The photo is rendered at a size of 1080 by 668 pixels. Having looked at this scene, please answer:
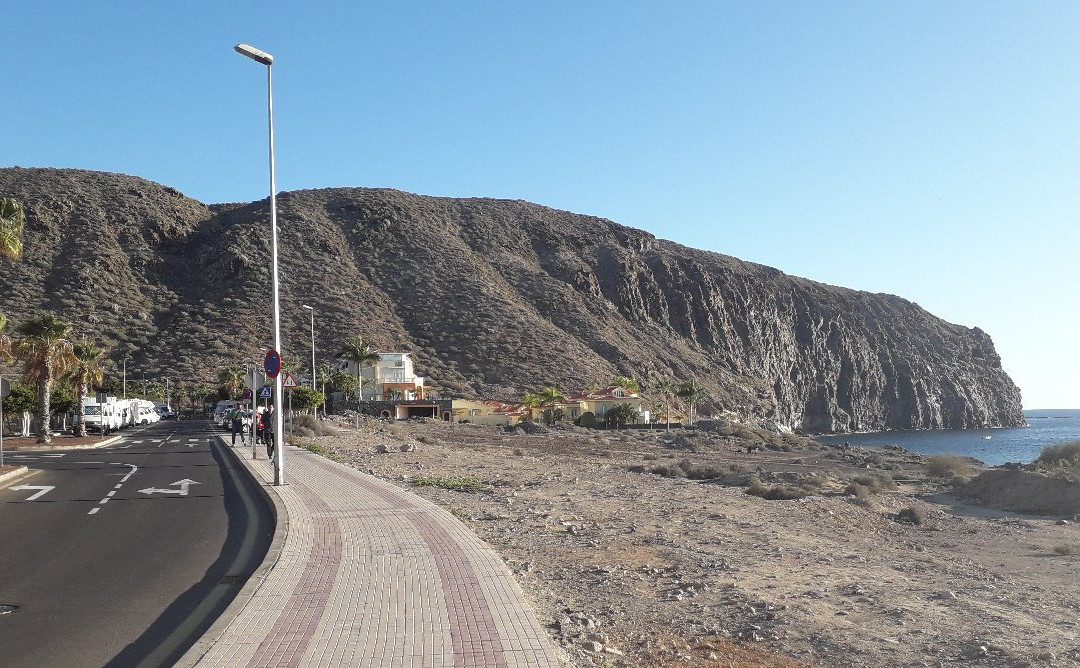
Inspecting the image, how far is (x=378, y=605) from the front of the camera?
7.14 m

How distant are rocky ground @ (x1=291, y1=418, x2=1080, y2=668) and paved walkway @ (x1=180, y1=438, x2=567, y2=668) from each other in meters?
0.56

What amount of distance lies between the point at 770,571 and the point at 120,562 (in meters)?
7.99

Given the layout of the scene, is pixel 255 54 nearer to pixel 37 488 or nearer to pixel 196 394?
pixel 37 488

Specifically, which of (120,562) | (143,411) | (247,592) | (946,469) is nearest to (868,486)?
(946,469)

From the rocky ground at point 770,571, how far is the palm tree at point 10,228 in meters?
10.0

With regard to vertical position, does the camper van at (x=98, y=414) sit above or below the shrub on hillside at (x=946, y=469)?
above

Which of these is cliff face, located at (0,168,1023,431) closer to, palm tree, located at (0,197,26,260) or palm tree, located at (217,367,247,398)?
palm tree, located at (217,367,247,398)

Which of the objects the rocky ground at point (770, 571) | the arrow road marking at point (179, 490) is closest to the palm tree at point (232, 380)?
the rocky ground at point (770, 571)

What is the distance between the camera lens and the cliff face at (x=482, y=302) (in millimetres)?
91062

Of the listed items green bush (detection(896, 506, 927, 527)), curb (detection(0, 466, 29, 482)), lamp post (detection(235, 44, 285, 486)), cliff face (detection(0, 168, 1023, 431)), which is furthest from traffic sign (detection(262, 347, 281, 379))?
cliff face (detection(0, 168, 1023, 431))

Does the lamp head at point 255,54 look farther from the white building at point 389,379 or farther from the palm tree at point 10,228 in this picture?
the white building at point 389,379

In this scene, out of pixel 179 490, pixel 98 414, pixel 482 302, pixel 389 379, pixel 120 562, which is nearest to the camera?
pixel 120 562

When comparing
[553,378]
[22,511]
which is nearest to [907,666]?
[22,511]

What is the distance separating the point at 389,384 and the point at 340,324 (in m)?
15.0
